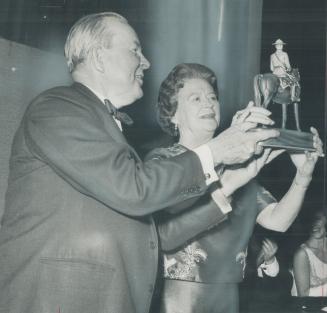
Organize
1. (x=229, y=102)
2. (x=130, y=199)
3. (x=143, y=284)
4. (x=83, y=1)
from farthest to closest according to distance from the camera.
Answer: (x=229, y=102) → (x=83, y=1) → (x=143, y=284) → (x=130, y=199)

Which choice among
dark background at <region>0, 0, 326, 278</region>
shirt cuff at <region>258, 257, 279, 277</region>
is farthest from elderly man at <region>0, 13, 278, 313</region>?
shirt cuff at <region>258, 257, 279, 277</region>

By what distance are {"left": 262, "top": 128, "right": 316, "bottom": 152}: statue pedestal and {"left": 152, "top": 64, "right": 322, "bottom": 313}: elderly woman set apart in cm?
3

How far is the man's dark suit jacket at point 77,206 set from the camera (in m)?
0.83

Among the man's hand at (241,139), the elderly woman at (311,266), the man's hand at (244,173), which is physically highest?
the man's hand at (241,139)

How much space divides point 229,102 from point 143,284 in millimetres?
1147

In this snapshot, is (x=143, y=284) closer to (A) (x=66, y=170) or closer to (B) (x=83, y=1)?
(A) (x=66, y=170)

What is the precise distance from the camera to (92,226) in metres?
0.88

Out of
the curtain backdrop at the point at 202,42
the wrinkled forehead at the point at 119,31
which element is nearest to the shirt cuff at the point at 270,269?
the curtain backdrop at the point at 202,42

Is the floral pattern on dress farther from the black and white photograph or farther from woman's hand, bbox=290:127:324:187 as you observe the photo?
woman's hand, bbox=290:127:324:187

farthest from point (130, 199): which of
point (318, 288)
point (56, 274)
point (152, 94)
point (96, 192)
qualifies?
point (318, 288)

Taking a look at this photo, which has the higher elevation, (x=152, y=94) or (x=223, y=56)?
(x=223, y=56)

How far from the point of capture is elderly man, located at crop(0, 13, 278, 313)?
32.6 inches

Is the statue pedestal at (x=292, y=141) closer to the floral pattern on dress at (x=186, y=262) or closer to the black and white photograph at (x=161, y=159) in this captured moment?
the black and white photograph at (x=161, y=159)

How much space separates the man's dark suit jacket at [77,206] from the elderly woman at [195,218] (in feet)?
0.97
